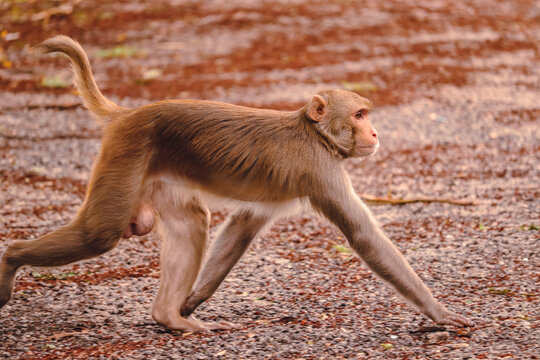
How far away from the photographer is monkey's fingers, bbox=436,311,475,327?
4.64 m

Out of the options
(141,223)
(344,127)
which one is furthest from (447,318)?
(141,223)

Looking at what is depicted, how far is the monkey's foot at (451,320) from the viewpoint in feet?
15.2

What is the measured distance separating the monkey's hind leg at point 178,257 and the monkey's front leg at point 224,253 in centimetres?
6

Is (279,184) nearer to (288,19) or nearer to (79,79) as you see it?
(79,79)

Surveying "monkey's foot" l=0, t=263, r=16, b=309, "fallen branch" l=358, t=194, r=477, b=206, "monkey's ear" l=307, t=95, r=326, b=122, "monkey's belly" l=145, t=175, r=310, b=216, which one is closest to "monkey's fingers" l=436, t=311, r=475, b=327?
"monkey's belly" l=145, t=175, r=310, b=216

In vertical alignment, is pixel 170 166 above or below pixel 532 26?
above

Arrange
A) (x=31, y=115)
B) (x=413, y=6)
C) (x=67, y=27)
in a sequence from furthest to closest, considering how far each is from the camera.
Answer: (x=413, y=6)
(x=67, y=27)
(x=31, y=115)

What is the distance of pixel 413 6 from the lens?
1712 centimetres

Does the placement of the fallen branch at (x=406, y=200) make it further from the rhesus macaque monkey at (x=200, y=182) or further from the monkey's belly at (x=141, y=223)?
the monkey's belly at (x=141, y=223)

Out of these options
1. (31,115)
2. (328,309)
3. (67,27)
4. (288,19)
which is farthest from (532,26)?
(328,309)

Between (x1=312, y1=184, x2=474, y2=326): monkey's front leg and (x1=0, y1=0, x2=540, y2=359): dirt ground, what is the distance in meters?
0.24

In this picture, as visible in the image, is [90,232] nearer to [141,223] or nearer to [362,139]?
[141,223]

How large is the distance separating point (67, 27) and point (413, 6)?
24.2ft

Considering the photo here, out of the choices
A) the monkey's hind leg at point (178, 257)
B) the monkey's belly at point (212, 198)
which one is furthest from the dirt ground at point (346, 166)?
the monkey's belly at point (212, 198)
